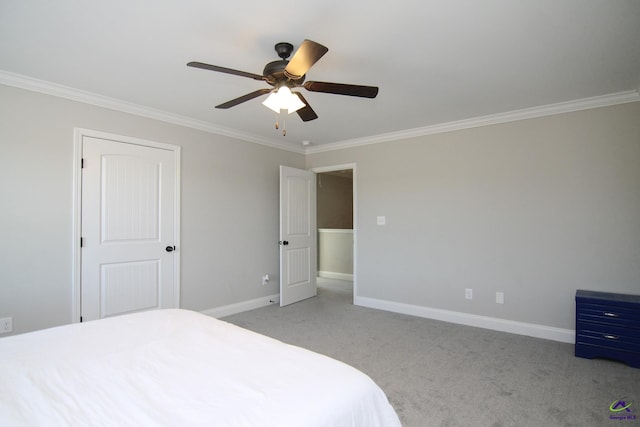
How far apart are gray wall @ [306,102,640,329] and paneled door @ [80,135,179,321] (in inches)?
102

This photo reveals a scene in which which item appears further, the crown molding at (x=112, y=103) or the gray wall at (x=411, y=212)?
the gray wall at (x=411, y=212)

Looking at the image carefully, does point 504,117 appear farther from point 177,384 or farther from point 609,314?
point 177,384

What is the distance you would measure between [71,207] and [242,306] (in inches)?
88.1

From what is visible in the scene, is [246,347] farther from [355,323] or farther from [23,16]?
[355,323]

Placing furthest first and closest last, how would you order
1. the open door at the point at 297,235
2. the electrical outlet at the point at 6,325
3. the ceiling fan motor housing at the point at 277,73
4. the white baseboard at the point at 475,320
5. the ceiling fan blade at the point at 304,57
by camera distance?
the open door at the point at 297,235
the white baseboard at the point at 475,320
the electrical outlet at the point at 6,325
the ceiling fan motor housing at the point at 277,73
the ceiling fan blade at the point at 304,57

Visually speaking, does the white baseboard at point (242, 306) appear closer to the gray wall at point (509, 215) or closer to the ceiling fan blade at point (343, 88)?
the gray wall at point (509, 215)

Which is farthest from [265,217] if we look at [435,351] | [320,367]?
[320,367]

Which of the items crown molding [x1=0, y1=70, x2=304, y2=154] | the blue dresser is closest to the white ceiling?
crown molding [x1=0, y1=70, x2=304, y2=154]

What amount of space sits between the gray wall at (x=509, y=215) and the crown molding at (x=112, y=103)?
6.24 ft

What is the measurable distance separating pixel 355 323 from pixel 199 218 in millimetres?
2249

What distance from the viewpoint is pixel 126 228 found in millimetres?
3297

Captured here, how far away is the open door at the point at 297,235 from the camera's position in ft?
15.3

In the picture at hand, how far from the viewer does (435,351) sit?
3.06m

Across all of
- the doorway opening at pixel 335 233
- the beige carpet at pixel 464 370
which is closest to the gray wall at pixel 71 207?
the beige carpet at pixel 464 370
